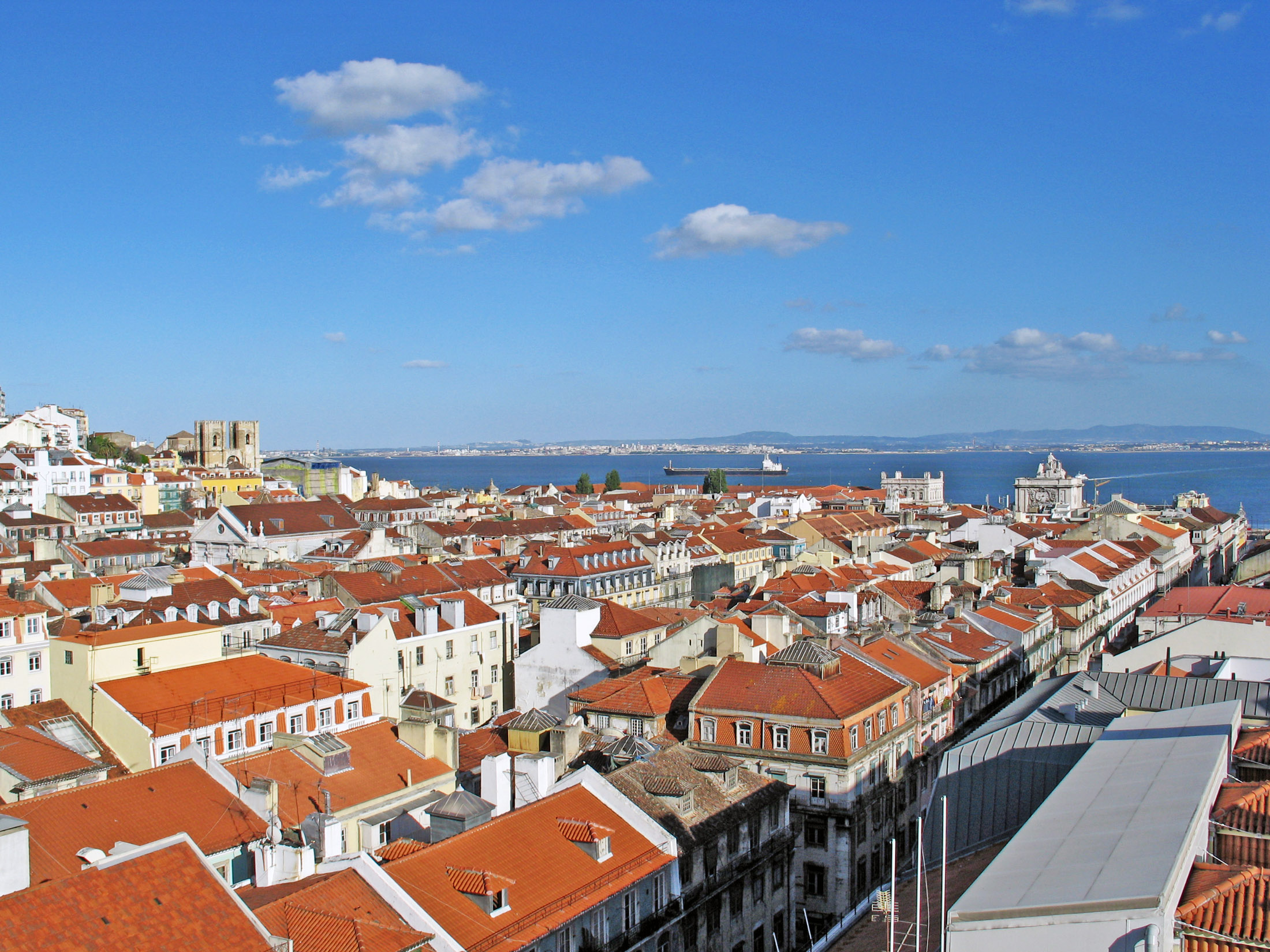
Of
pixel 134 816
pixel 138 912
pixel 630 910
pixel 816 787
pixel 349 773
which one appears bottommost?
pixel 816 787

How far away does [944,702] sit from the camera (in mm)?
44688

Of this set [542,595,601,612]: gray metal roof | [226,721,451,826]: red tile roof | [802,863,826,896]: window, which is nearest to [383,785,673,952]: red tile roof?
[226,721,451,826]: red tile roof

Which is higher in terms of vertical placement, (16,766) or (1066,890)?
(1066,890)

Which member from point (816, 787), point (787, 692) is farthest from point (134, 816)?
point (816, 787)

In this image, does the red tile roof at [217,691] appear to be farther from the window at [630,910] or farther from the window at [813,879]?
the window at [813,879]

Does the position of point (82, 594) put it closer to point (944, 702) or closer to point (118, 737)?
point (118, 737)

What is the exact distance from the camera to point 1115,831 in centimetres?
2014

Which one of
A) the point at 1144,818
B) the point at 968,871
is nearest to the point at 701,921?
the point at 968,871

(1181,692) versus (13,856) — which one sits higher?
(13,856)

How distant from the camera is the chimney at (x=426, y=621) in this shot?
5328cm

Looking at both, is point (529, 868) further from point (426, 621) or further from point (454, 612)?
point (454, 612)

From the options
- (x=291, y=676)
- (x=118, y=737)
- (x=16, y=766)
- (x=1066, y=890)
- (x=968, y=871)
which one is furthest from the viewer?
(x=291, y=676)

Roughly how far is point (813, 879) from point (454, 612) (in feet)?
82.8

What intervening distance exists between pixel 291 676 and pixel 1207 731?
98.4 feet
